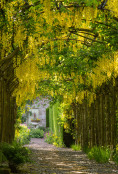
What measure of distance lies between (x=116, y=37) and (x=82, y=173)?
2.62m

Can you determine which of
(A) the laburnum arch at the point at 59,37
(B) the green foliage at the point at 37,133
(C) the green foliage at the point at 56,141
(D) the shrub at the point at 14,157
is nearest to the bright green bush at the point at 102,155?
(A) the laburnum arch at the point at 59,37

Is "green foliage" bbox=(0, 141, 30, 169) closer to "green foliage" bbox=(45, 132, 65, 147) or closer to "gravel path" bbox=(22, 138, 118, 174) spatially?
"gravel path" bbox=(22, 138, 118, 174)

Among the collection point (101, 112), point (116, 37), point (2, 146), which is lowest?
point (2, 146)

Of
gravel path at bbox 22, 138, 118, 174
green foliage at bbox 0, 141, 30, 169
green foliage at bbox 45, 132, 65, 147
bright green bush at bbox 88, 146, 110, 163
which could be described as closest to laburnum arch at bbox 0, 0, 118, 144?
green foliage at bbox 0, 141, 30, 169

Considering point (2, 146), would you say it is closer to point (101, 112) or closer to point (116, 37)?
point (116, 37)

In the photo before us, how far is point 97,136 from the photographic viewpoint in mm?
9555

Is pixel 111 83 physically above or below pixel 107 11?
below

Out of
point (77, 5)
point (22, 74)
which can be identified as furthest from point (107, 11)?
point (22, 74)

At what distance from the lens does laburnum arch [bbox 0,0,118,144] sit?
4613 millimetres

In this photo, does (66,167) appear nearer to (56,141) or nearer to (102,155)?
(102,155)

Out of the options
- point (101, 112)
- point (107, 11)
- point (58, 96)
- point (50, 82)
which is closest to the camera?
point (107, 11)

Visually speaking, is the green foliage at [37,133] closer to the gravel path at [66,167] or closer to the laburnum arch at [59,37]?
the laburnum arch at [59,37]

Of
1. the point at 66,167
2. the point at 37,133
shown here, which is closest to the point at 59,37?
the point at 66,167

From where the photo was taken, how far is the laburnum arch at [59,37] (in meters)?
4.61
